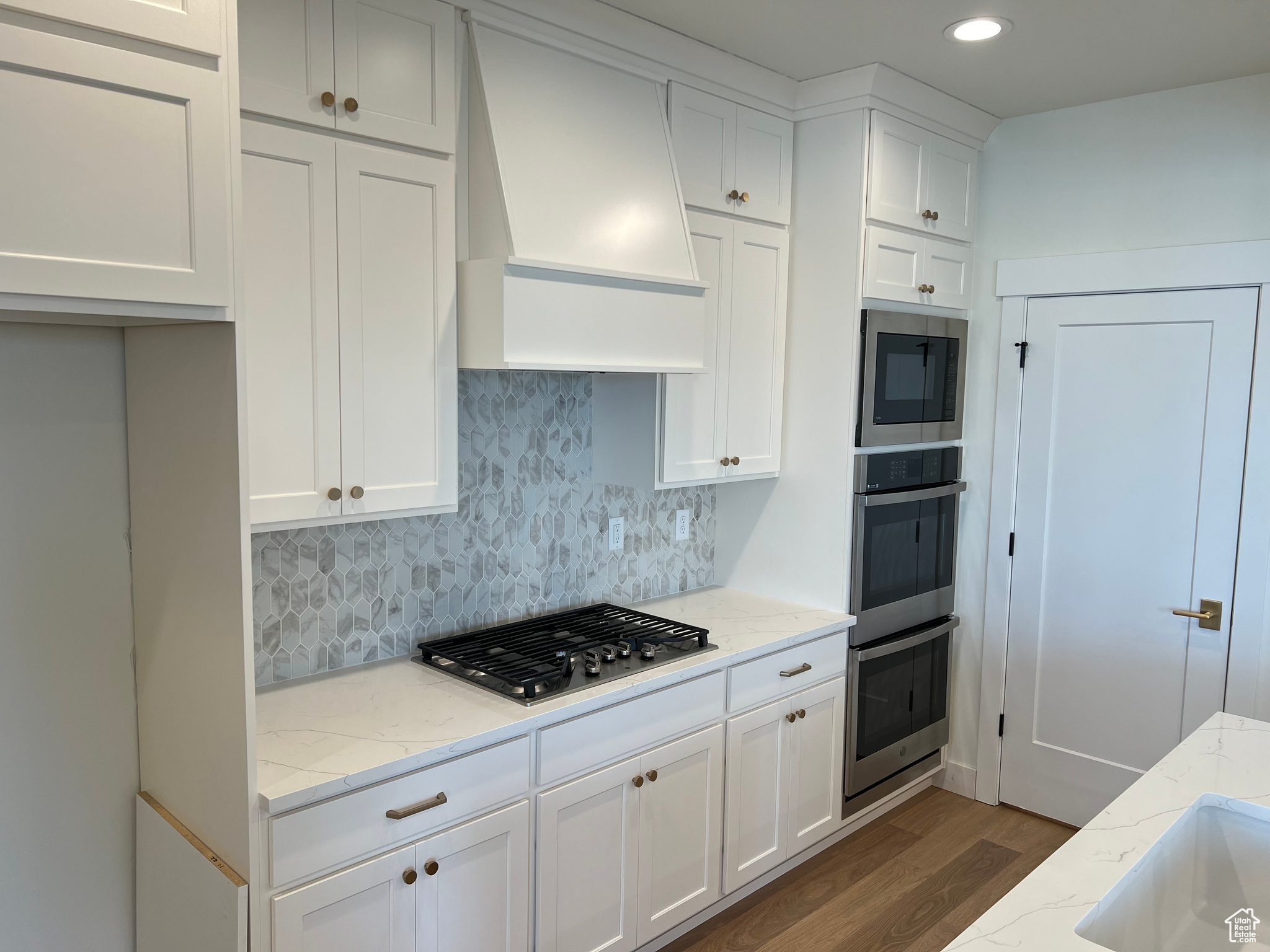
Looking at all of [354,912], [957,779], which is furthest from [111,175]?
[957,779]

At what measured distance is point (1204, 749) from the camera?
6.39 ft

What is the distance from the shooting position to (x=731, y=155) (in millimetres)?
2902

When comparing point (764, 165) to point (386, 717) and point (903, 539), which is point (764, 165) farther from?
point (386, 717)

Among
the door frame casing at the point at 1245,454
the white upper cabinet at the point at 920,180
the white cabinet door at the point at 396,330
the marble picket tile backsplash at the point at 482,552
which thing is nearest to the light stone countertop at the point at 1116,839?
the door frame casing at the point at 1245,454

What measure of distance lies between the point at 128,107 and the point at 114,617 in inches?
44.0

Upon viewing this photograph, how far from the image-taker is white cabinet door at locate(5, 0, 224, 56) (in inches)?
52.2

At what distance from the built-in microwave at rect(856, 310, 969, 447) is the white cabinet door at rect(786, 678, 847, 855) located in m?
0.88

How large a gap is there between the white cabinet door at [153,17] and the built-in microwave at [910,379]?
217cm

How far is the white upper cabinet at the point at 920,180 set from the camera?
3.03m

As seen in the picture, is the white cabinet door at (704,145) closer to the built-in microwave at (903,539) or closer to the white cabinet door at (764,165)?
the white cabinet door at (764,165)

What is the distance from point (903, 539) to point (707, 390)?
1.01 meters

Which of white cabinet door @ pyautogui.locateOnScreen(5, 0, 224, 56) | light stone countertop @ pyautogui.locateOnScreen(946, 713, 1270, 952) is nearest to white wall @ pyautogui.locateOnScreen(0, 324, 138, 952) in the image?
white cabinet door @ pyautogui.locateOnScreen(5, 0, 224, 56)

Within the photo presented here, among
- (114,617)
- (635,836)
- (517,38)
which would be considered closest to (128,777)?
(114,617)

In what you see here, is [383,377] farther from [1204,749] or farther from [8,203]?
[1204,749]
